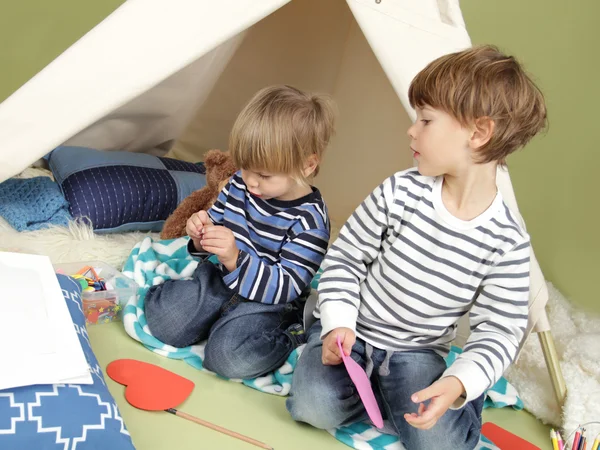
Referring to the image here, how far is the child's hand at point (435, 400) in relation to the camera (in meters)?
1.00

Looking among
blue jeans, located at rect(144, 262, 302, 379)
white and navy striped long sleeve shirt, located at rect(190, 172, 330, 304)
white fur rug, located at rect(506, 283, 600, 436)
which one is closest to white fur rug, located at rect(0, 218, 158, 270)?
blue jeans, located at rect(144, 262, 302, 379)

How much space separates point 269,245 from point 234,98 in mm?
882

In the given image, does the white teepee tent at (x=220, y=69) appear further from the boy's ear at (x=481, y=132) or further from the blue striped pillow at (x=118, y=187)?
the boy's ear at (x=481, y=132)

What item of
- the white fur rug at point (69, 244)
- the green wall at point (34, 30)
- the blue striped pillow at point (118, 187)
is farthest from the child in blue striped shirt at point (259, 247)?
the green wall at point (34, 30)

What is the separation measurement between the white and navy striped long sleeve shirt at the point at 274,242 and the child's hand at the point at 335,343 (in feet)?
0.65

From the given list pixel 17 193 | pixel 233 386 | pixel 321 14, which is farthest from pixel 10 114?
pixel 321 14

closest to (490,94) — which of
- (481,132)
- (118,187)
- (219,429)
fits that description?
(481,132)

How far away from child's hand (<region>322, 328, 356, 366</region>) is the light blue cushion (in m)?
0.35

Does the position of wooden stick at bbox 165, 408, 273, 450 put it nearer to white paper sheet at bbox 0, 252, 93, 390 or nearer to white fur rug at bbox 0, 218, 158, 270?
white paper sheet at bbox 0, 252, 93, 390

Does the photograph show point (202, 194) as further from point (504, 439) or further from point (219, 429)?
point (504, 439)

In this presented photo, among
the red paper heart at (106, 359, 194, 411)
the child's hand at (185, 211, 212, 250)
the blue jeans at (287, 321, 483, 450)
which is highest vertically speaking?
the child's hand at (185, 211, 212, 250)

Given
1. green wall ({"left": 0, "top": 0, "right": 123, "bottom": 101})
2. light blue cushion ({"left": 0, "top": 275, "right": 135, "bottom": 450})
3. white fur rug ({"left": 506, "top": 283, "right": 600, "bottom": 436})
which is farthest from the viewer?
green wall ({"left": 0, "top": 0, "right": 123, "bottom": 101})

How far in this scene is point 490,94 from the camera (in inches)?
42.4

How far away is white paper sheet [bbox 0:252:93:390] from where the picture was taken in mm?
969
